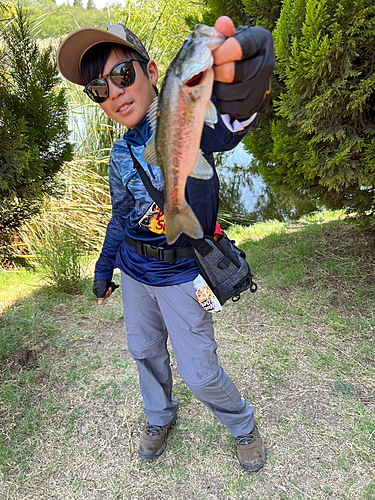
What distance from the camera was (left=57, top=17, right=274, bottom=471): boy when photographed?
1.59m

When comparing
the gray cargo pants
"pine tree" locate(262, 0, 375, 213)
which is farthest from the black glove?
"pine tree" locate(262, 0, 375, 213)

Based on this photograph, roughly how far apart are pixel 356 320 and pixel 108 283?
2.12 meters

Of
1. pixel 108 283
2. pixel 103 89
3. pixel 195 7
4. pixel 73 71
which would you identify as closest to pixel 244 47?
pixel 103 89

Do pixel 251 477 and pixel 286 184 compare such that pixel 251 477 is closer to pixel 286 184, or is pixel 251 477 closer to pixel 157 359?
pixel 157 359

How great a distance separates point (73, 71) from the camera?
1.78m

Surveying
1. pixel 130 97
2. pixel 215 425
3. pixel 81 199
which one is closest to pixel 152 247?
pixel 130 97

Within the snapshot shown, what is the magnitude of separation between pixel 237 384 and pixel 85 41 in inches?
89.8

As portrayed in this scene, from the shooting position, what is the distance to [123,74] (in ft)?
5.22

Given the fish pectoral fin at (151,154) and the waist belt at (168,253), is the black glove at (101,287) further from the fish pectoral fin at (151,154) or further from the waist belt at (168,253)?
the fish pectoral fin at (151,154)

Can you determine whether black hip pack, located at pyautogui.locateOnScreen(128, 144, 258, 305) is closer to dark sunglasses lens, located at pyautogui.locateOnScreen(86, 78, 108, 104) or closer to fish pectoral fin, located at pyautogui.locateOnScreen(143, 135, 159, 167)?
dark sunglasses lens, located at pyautogui.locateOnScreen(86, 78, 108, 104)

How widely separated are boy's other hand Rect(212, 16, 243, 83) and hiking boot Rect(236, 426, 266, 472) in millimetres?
1905

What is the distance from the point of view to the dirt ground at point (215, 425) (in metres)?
2.11

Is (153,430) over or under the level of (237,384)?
over

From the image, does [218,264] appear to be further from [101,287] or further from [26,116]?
[26,116]
